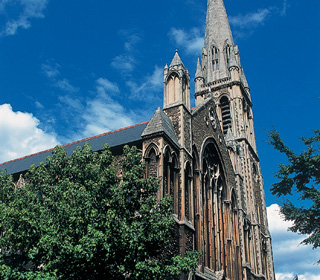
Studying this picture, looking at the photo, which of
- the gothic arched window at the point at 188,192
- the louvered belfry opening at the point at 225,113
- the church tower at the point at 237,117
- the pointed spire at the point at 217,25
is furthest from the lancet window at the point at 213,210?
the pointed spire at the point at 217,25

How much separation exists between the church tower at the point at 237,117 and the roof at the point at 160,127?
950 centimetres

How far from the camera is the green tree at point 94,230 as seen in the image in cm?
1030

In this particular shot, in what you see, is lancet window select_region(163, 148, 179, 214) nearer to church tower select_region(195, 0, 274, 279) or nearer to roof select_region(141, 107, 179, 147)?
roof select_region(141, 107, 179, 147)

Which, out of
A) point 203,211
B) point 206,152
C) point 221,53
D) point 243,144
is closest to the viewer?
point 203,211

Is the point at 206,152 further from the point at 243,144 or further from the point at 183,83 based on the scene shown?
the point at 243,144

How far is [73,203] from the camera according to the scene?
11.0 meters

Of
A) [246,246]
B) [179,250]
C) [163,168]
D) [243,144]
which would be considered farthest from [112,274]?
[243,144]

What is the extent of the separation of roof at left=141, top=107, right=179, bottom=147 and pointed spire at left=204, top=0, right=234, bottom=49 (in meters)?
29.6

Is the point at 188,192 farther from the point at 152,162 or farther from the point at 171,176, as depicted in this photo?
the point at 152,162

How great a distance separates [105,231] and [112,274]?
1260 mm

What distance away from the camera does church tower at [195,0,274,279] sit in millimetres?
26109

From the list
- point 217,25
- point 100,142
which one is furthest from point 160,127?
point 217,25

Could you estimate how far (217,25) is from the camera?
45.3m

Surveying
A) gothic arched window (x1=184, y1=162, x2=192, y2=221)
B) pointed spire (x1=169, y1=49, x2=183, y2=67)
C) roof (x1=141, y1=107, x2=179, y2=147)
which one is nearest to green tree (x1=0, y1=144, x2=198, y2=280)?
roof (x1=141, y1=107, x2=179, y2=147)
